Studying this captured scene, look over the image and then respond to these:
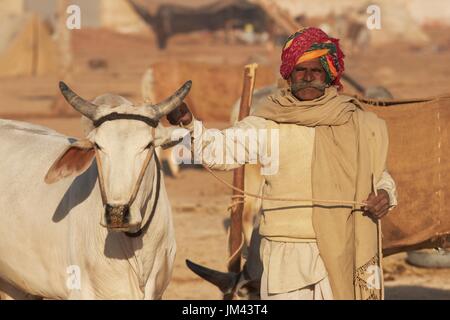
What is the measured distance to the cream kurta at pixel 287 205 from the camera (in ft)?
16.1

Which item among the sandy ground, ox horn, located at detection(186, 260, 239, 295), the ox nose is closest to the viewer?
the ox nose

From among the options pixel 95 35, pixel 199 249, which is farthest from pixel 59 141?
pixel 95 35

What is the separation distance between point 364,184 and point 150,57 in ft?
104

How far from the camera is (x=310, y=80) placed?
4945mm

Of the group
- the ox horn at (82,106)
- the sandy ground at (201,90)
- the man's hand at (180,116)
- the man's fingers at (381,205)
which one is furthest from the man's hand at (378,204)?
the sandy ground at (201,90)

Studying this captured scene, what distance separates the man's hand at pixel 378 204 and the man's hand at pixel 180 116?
88 centimetres

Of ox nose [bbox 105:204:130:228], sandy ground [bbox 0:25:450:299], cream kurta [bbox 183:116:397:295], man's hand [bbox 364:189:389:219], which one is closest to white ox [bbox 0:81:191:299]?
ox nose [bbox 105:204:130:228]

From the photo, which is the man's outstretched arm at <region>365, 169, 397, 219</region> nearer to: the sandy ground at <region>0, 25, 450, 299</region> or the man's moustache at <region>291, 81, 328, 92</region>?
the man's moustache at <region>291, 81, 328, 92</region>

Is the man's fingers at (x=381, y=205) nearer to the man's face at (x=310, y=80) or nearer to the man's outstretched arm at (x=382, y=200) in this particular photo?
the man's outstretched arm at (x=382, y=200)

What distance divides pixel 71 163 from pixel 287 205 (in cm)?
110

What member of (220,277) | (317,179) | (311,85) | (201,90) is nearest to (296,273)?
(317,179)

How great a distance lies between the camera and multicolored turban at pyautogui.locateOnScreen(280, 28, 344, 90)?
4.93 m

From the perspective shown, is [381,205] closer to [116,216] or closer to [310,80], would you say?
[310,80]

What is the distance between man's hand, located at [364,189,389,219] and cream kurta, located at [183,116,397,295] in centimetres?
4
